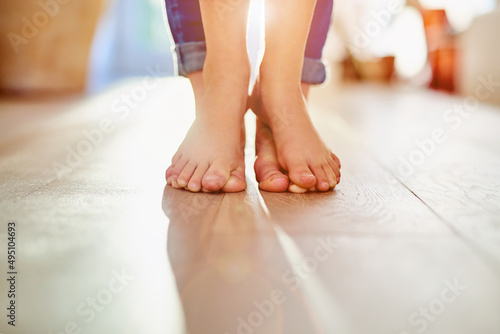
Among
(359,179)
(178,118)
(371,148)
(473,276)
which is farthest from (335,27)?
(473,276)

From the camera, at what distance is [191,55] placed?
0.99 metres

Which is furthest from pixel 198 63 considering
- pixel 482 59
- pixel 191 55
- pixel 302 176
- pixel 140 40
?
pixel 140 40

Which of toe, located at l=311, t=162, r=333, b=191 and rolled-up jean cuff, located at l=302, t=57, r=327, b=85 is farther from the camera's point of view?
rolled-up jean cuff, located at l=302, t=57, r=327, b=85

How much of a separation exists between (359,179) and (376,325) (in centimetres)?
51

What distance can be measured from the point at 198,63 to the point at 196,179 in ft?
0.99

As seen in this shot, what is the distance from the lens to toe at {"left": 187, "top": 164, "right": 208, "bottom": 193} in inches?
A: 30.9

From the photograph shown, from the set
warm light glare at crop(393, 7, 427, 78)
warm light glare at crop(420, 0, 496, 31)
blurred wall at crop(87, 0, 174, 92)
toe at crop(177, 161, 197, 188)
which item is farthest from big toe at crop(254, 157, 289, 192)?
blurred wall at crop(87, 0, 174, 92)

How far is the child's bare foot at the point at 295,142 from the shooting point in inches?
31.8

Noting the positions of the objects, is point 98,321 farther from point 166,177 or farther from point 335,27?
point 335,27

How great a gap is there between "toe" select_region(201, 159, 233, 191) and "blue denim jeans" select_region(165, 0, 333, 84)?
0.27m

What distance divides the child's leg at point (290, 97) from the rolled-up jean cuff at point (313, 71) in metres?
0.13

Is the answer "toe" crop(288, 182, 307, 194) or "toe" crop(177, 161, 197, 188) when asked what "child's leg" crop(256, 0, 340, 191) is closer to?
"toe" crop(288, 182, 307, 194)

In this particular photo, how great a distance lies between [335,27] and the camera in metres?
5.54

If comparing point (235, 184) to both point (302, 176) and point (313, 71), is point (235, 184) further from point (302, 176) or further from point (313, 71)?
point (313, 71)
